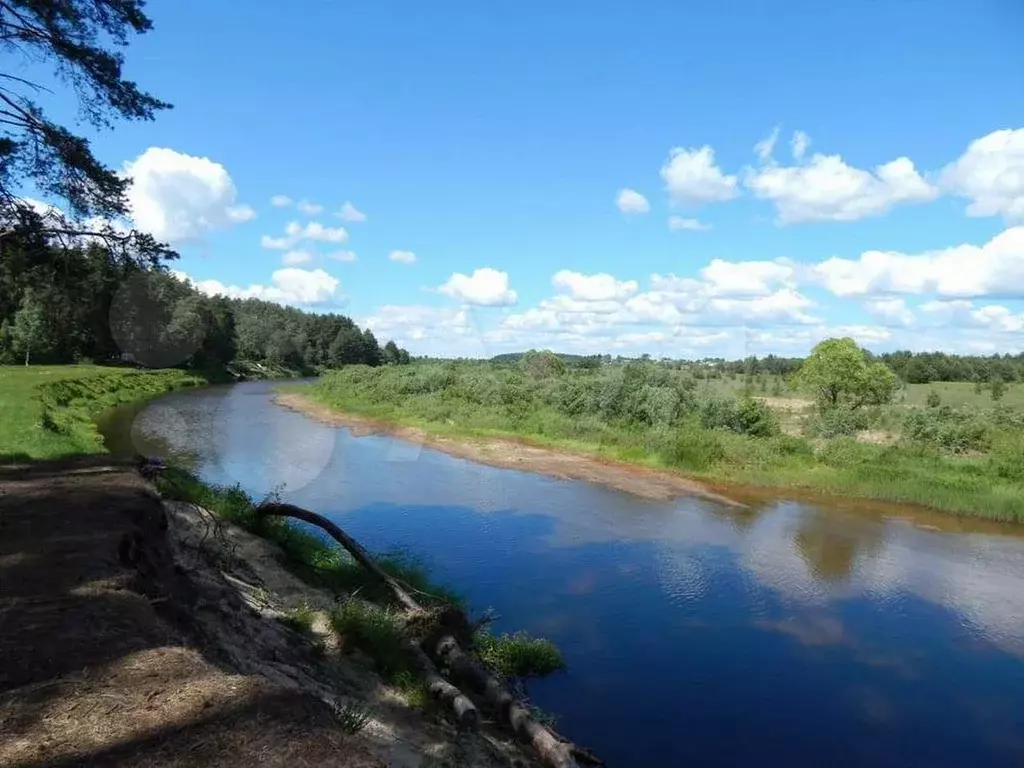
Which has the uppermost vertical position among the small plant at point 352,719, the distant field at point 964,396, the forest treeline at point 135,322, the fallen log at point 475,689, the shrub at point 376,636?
the forest treeline at point 135,322

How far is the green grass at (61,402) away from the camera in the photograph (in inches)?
718

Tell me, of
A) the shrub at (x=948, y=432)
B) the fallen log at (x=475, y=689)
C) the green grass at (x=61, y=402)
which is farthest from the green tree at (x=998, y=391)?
the green grass at (x=61, y=402)

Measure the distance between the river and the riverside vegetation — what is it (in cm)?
292

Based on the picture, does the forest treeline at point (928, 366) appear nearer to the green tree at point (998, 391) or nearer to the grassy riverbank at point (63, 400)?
the green tree at point (998, 391)

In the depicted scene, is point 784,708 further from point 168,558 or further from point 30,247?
point 30,247

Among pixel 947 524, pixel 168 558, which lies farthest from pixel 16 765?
pixel 947 524

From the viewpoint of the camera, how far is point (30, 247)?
473 inches

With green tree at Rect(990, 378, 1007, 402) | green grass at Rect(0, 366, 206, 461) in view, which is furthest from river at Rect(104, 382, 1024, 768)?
green tree at Rect(990, 378, 1007, 402)

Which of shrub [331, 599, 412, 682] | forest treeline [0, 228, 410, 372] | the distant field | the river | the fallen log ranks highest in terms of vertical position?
forest treeline [0, 228, 410, 372]

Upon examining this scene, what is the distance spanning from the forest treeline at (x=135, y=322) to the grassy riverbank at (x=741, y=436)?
2214 cm

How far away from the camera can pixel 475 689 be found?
1034 centimetres

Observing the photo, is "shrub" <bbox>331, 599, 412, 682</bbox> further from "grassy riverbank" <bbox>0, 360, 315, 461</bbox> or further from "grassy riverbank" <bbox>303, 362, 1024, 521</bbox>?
"grassy riverbank" <bbox>303, 362, 1024, 521</bbox>

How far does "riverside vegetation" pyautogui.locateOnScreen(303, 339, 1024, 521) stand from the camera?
91.9 feet

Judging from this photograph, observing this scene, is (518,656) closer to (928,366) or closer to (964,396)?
(964,396)
